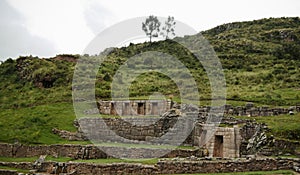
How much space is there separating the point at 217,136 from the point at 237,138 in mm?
1272

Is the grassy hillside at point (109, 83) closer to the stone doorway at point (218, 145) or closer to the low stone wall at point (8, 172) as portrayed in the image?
the low stone wall at point (8, 172)

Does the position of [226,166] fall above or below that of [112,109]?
below

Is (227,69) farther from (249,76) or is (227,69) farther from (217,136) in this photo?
(217,136)

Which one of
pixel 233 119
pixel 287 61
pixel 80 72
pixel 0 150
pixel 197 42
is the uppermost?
pixel 197 42

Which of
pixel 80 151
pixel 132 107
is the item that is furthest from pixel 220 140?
pixel 132 107

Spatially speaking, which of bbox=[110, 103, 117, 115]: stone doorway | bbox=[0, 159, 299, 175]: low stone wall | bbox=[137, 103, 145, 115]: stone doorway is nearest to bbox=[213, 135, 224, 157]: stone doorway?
bbox=[0, 159, 299, 175]: low stone wall

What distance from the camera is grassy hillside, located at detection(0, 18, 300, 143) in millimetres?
26938

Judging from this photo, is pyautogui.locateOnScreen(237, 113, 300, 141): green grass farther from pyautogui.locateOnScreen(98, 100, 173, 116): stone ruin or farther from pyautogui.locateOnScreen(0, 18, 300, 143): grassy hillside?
pyautogui.locateOnScreen(98, 100, 173, 116): stone ruin

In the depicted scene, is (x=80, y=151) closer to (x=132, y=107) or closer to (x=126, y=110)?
(x=126, y=110)

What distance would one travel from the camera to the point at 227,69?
2377 inches

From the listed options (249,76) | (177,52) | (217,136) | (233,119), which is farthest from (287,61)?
(217,136)

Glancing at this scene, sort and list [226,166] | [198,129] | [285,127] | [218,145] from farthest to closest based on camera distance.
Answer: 1. [198,129]
2. [285,127]
3. [218,145]
4. [226,166]

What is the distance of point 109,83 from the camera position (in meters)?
41.2

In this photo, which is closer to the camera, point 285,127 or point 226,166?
point 226,166
